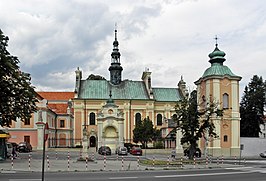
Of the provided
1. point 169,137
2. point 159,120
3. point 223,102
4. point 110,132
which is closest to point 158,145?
point 169,137

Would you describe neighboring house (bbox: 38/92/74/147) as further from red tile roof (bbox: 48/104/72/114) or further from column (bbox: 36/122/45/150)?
column (bbox: 36/122/45/150)

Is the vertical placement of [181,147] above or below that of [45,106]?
below

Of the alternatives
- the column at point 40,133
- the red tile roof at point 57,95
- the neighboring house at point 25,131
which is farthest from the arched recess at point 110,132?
the red tile roof at point 57,95

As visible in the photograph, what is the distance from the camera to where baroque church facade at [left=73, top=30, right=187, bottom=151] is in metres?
76.7

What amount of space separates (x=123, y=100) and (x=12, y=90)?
44302 mm

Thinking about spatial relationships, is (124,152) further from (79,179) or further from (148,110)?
(79,179)

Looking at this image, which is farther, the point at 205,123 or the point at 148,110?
the point at 148,110

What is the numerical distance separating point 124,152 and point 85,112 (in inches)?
1001

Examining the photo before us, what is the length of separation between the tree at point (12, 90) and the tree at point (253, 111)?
44.6 m

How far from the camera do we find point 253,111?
73188 millimetres

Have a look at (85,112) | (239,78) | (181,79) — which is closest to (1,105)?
(239,78)

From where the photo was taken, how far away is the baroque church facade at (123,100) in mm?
76688

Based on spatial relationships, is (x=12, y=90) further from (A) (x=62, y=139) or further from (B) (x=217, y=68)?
(A) (x=62, y=139)

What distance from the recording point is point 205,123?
38.0m
